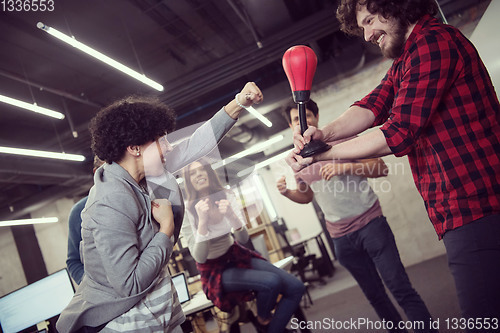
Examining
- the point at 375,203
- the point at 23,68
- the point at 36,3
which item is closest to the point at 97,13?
the point at 36,3

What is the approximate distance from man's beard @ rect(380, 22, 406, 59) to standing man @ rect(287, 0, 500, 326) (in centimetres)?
7

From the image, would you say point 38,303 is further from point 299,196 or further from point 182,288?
point 299,196

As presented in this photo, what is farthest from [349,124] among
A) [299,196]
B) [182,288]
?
[182,288]

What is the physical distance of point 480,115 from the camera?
93 cm

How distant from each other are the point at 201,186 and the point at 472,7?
4.83m

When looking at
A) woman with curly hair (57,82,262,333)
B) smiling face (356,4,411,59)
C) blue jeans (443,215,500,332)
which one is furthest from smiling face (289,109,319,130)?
blue jeans (443,215,500,332)

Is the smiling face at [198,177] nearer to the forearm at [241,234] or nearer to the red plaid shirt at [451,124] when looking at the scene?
the forearm at [241,234]

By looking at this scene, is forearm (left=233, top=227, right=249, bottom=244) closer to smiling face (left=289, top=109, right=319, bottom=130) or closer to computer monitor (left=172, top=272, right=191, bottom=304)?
computer monitor (left=172, top=272, right=191, bottom=304)

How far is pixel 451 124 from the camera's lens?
930mm

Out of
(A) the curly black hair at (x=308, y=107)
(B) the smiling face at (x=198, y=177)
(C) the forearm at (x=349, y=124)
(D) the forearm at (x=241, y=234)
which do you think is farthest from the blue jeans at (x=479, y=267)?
(D) the forearm at (x=241, y=234)

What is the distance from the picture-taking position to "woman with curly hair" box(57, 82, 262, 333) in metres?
1.07

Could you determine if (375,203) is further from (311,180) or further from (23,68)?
(23,68)

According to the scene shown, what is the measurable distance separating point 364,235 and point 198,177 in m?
1.15

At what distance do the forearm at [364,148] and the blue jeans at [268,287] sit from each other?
1.36m
